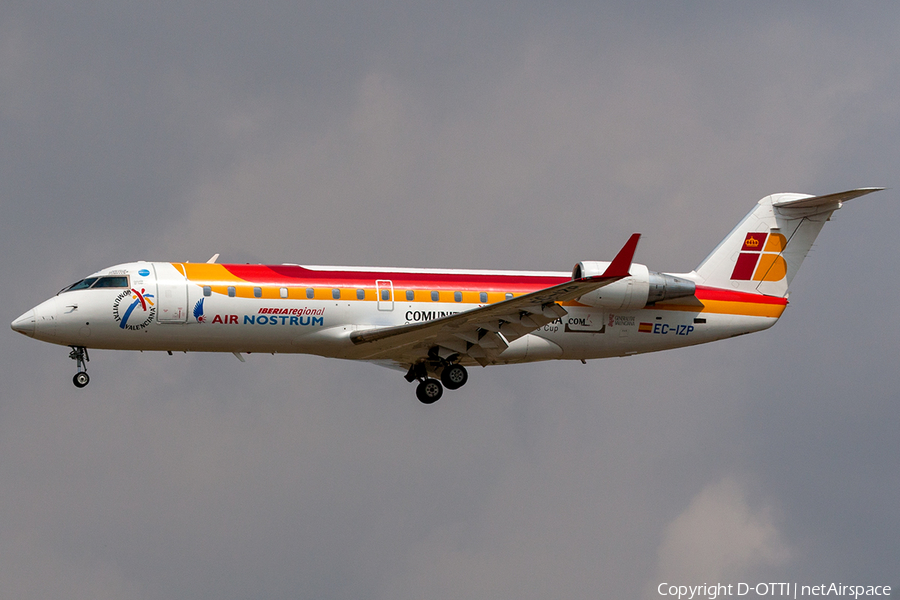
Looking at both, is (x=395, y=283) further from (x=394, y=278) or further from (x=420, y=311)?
(x=420, y=311)

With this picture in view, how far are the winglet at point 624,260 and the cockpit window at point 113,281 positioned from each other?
1171 centimetres

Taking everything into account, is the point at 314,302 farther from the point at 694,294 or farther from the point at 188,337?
the point at 694,294

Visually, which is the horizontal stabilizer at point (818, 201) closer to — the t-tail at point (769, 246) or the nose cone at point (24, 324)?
the t-tail at point (769, 246)

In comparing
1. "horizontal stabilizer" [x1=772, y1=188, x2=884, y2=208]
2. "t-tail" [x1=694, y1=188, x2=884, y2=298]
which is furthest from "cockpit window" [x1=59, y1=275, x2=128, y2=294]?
"horizontal stabilizer" [x1=772, y1=188, x2=884, y2=208]

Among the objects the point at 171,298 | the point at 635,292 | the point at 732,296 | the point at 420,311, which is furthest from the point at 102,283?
the point at 732,296

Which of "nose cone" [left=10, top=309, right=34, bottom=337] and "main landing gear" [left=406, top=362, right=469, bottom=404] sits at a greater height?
"nose cone" [left=10, top=309, right=34, bottom=337]

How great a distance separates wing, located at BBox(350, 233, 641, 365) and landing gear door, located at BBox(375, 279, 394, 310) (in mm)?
1045

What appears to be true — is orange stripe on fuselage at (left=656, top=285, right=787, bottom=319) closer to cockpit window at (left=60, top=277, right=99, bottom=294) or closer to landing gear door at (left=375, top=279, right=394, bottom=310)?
landing gear door at (left=375, top=279, right=394, bottom=310)

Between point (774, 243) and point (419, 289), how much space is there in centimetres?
1072

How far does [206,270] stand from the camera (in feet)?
99.2

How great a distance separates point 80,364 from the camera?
30047 mm

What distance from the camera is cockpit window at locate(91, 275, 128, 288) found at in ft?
97.4

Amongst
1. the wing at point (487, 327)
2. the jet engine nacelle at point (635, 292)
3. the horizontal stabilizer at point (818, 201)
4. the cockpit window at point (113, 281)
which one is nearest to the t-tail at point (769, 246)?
the horizontal stabilizer at point (818, 201)

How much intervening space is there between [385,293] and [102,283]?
6976mm
